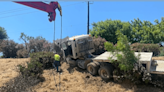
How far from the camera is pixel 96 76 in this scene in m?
8.77

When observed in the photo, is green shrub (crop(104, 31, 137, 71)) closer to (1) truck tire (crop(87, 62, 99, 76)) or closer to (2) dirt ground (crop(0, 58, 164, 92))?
(2) dirt ground (crop(0, 58, 164, 92))

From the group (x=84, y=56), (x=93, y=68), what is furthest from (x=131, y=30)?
(x=93, y=68)

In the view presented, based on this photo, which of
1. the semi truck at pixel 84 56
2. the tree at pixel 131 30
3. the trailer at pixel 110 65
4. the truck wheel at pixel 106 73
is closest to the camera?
the trailer at pixel 110 65

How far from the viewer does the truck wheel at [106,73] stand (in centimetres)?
767

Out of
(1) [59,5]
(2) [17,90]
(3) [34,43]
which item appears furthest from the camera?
(3) [34,43]

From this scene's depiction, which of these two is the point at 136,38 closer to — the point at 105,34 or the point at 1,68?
the point at 105,34

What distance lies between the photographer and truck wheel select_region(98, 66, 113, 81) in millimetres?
7672

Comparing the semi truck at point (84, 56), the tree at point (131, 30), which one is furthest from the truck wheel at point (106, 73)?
the tree at point (131, 30)

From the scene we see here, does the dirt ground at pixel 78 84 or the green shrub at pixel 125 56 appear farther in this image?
the dirt ground at pixel 78 84

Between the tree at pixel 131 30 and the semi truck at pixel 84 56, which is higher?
the tree at pixel 131 30

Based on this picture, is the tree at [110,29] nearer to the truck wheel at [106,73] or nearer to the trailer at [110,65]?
the trailer at [110,65]

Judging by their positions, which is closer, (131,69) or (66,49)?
(131,69)

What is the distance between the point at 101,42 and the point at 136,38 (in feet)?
28.9

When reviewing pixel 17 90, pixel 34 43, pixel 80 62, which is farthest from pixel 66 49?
pixel 34 43
